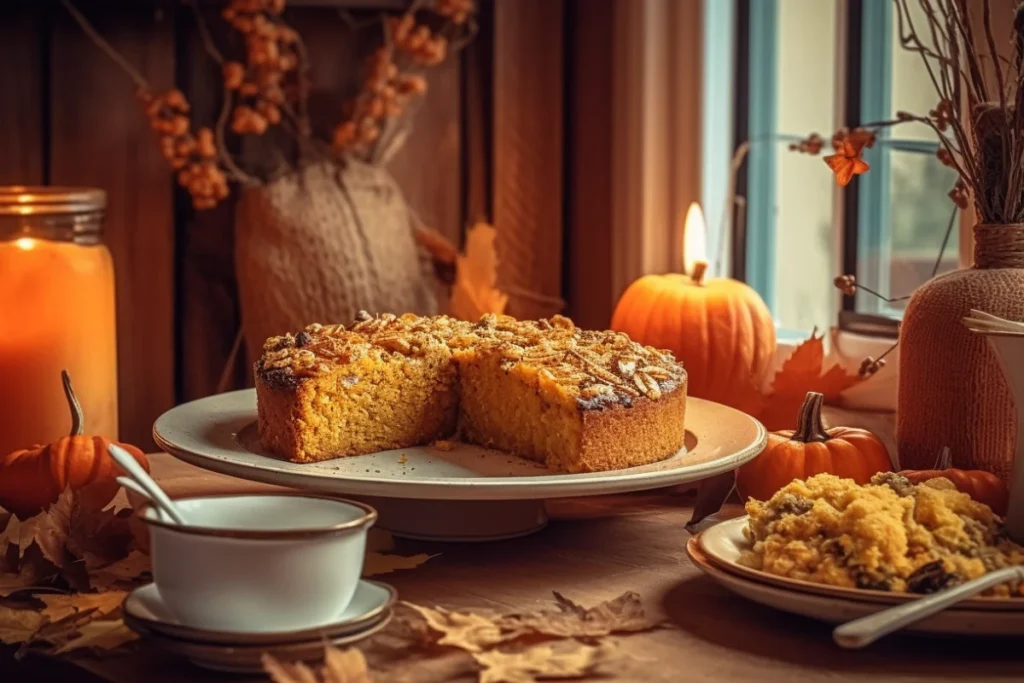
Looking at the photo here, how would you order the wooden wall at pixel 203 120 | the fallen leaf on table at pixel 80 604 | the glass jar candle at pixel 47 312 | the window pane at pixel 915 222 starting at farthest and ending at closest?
the wooden wall at pixel 203 120 → the window pane at pixel 915 222 → the glass jar candle at pixel 47 312 → the fallen leaf on table at pixel 80 604

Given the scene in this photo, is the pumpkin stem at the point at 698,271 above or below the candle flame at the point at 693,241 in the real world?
below

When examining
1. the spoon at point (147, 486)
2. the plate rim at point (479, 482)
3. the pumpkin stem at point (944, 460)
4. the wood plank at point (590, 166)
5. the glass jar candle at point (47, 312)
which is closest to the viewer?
the spoon at point (147, 486)

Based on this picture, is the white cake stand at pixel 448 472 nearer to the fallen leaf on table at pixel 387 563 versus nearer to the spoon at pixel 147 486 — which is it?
the fallen leaf on table at pixel 387 563

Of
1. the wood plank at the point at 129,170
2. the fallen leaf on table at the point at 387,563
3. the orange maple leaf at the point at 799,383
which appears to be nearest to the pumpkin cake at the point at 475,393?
the fallen leaf on table at the point at 387,563

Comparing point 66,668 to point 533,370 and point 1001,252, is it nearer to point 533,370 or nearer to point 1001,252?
point 533,370

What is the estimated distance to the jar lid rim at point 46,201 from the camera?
1819 mm

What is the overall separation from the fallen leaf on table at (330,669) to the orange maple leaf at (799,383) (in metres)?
1.03

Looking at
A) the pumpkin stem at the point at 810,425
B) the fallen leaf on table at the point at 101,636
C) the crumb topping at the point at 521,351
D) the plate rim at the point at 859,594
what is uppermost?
the crumb topping at the point at 521,351

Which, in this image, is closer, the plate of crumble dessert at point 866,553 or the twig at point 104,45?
the plate of crumble dessert at point 866,553

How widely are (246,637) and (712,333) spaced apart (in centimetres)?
118

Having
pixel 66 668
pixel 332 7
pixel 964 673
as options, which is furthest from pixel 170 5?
pixel 964 673

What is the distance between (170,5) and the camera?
2.40 m

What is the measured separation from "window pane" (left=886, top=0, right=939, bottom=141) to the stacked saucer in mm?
1398

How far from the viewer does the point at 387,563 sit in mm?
1283
